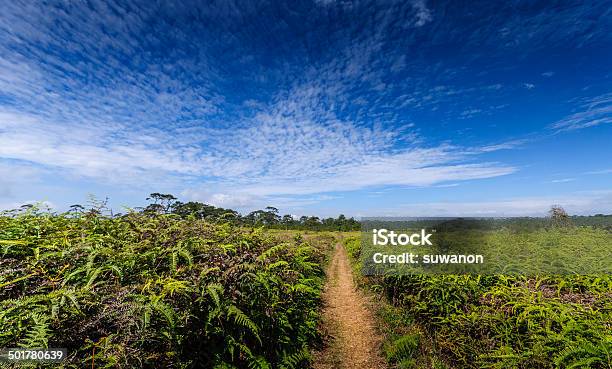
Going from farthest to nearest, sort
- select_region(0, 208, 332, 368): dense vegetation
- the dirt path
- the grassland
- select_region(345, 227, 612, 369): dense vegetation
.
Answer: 1. the dirt path
2. select_region(345, 227, 612, 369): dense vegetation
3. the grassland
4. select_region(0, 208, 332, 368): dense vegetation

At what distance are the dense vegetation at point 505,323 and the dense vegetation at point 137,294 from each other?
3227mm

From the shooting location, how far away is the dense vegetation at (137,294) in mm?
2891

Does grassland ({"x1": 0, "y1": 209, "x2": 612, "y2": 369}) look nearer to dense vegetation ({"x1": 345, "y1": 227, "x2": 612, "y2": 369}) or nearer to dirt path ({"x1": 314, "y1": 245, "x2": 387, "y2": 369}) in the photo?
dense vegetation ({"x1": 345, "y1": 227, "x2": 612, "y2": 369})

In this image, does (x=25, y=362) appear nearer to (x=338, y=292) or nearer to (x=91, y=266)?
(x=91, y=266)

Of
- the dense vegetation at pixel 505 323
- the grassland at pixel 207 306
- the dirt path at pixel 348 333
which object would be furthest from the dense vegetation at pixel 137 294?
the dense vegetation at pixel 505 323

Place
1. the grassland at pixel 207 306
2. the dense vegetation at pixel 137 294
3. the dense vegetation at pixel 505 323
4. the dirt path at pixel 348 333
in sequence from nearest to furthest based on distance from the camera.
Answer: the dense vegetation at pixel 137 294
the grassland at pixel 207 306
the dense vegetation at pixel 505 323
the dirt path at pixel 348 333

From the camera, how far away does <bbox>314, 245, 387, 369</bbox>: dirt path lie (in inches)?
283

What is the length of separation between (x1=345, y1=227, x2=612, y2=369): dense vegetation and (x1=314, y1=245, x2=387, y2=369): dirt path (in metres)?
0.53

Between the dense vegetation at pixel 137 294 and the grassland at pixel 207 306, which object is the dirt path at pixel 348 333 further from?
the dense vegetation at pixel 137 294

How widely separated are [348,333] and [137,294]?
23.1 ft

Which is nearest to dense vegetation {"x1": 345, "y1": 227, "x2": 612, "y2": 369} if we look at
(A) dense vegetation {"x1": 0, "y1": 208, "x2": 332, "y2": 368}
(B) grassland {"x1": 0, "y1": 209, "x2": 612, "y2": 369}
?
(B) grassland {"x1": 0, "y1": 209, "x2": 612, "y2": 369}

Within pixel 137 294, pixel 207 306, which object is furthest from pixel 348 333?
pixel 137 294

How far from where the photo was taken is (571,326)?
470cm

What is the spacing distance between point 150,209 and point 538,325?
7.59 meters
